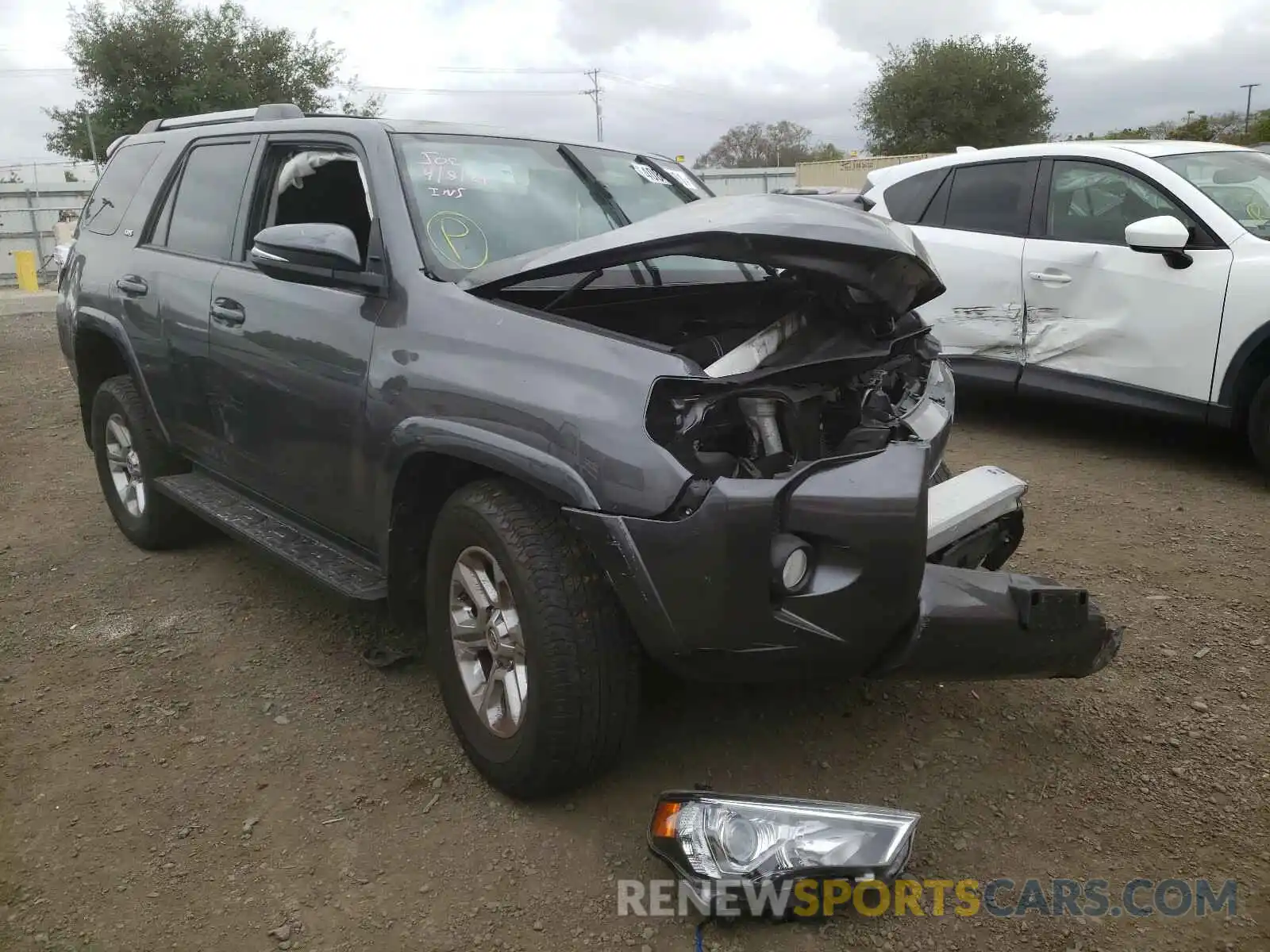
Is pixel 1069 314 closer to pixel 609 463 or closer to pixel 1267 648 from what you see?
pixel 1267 648

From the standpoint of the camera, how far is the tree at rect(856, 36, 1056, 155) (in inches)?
1821

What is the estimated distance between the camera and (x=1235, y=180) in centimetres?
561

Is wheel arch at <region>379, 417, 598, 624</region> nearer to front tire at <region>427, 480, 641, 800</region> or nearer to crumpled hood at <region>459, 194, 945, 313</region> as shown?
front tire at <region>427, 480, 641, 800</region>

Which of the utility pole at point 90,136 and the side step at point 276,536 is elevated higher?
the utility pole at point 90,136

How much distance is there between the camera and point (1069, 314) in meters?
5.84

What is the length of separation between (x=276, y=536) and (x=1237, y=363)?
458 centimetres

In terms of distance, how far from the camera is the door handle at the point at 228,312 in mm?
3689

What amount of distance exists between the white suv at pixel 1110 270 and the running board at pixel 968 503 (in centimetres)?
270

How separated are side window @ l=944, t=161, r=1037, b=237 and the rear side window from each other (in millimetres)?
4652

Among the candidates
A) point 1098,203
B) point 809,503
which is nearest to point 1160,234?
point 1098,203

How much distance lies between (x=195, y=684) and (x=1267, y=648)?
12.3ft

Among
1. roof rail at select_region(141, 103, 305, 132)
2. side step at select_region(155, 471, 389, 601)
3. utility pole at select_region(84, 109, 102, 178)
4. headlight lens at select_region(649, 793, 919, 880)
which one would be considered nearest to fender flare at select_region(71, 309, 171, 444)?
side step at select_region(155, 471, 389, 601)

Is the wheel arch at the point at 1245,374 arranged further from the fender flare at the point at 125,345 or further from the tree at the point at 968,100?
the tree at the point at 968,100

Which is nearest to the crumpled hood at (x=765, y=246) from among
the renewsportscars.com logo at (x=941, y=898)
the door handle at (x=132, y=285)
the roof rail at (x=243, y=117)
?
the renewsportscars.com logo at (x=941, y=898)
